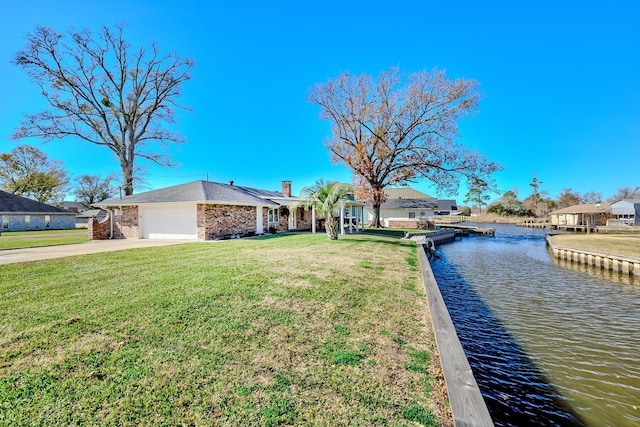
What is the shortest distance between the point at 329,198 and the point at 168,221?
9.05 metres

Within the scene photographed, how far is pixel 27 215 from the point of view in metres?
28.6

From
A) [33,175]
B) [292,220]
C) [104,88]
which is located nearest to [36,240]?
[104,88]

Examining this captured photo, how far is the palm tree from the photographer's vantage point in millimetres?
14486

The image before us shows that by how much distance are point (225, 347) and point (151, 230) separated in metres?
15.4

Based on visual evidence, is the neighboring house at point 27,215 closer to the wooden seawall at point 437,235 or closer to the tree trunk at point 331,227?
the tree trunk at point 331,227

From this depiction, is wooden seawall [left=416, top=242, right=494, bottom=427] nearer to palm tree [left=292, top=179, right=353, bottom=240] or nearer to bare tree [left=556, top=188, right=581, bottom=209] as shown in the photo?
palm tree [left=292, top=179, right=353, bottom=240]

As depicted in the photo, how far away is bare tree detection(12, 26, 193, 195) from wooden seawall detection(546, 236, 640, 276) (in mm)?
28811

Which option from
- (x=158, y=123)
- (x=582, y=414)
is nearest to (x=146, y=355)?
(x=582, y=414)

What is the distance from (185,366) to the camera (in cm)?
294

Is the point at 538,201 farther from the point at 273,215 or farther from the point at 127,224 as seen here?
the point at 127,224

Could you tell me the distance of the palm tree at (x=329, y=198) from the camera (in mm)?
14486

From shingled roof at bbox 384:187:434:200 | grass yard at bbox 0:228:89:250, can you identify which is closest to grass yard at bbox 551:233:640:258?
shingled roof at bbox 384:187:434:200

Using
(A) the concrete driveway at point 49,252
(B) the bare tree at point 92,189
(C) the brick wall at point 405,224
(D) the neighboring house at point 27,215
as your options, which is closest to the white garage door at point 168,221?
(A) the concrete driveway at point 49,252

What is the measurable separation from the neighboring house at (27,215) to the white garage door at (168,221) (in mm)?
21628
